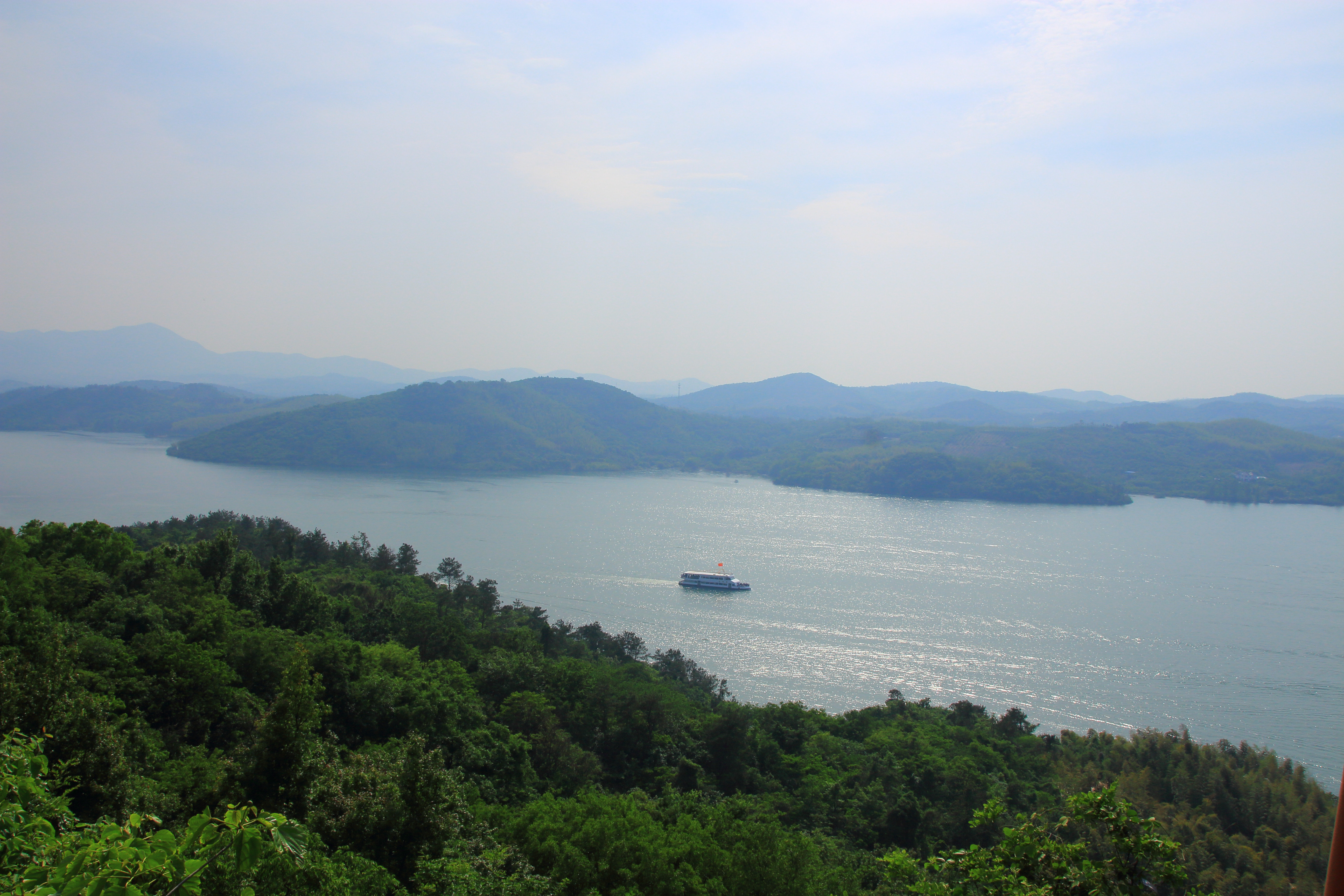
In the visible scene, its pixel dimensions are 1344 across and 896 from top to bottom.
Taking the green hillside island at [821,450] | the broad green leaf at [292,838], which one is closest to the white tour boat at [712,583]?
the broad green leaf at [292,838]

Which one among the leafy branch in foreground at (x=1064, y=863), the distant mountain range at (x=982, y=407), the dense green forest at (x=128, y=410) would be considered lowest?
the leafy branch in foreground at (x=1064, y=863)

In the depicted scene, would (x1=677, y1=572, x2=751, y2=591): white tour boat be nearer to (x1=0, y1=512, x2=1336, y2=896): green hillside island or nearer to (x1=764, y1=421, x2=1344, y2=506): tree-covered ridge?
(x1=0, y1=512, x2=1336, y2=896): green hillside island

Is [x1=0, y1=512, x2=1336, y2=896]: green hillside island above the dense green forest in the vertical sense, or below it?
below

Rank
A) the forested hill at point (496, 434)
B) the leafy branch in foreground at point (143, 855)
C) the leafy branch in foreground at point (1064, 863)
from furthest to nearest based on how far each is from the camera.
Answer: the forested hill at point (496, 434) → the leafy branch in foreground at point (1064, 863) → the leafy branch in foreground at point (143, 855)

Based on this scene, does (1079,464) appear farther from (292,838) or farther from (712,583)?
(292,838)

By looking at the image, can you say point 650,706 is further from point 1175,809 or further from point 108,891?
point 108,891

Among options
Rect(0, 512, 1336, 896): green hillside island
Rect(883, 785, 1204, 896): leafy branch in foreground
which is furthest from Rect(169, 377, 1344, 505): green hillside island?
Rect(883, 785, 1204, 896): leafy branch in foreground

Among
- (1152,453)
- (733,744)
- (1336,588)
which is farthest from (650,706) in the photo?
(1152,453)

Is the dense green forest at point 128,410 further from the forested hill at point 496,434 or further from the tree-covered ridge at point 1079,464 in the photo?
the tree-covered ridge at point 1079,464
